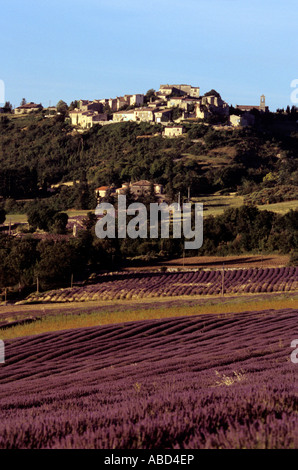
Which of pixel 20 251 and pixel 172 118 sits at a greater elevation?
pixel 172 118

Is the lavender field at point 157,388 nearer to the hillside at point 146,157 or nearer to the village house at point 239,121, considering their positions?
the hillside at point 146,157

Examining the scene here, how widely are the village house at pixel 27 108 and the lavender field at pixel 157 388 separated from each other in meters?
136

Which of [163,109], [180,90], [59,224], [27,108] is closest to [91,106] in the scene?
[163,109]

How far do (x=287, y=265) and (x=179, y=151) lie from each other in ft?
183

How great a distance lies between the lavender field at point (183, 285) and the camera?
3700cm

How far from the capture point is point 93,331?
18453 mm

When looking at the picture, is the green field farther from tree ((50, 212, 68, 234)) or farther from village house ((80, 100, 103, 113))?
village house ((80, 100, 103, 113))

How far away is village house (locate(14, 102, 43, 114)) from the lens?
14812 cm

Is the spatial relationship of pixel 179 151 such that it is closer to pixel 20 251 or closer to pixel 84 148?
pixel 84 148

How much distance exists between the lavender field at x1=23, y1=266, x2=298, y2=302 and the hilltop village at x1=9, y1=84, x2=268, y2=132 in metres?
69.5

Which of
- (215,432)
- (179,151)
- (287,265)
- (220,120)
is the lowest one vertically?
(287,265)

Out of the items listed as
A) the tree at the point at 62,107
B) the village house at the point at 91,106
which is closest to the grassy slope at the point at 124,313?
the tree at the point at 62,107

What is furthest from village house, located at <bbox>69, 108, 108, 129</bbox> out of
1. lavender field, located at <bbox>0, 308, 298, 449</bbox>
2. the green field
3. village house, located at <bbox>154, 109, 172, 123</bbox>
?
lavender field, located at <bbox>0, 308, 298, 449</bbox>

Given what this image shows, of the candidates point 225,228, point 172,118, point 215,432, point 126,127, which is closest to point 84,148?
point 126,127
